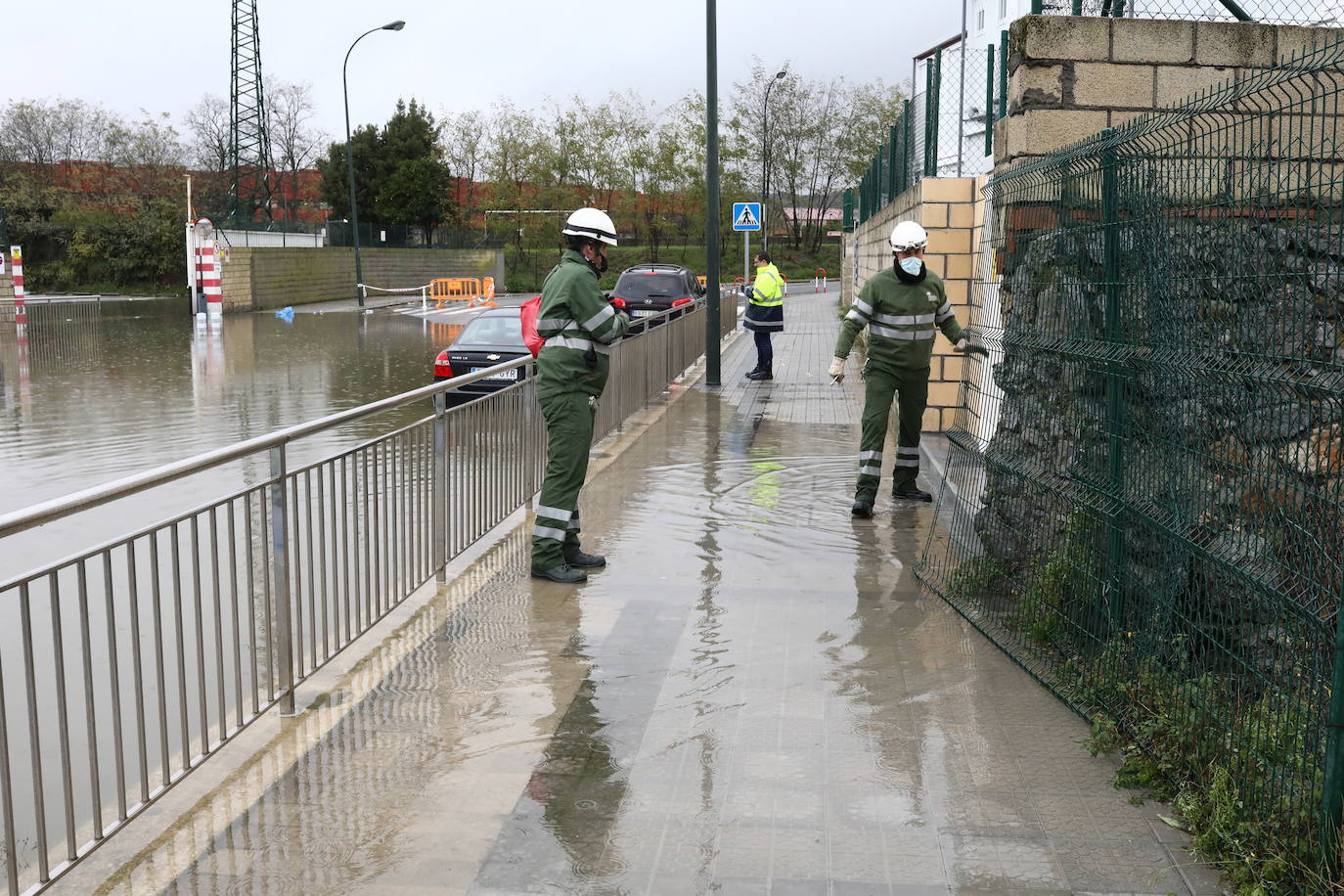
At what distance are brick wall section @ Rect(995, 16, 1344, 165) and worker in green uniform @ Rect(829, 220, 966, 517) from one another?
136 cm

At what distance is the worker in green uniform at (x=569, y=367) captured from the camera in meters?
6.86

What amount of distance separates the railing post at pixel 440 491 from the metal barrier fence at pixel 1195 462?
8.67ft

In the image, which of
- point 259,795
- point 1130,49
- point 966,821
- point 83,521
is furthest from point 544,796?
point 83,521

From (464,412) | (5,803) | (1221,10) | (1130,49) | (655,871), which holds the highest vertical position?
(1221,10)

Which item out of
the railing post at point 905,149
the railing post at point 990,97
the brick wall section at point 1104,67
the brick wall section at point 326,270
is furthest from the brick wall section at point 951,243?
the brick wall section at point 326,270

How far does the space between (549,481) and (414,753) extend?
257cm

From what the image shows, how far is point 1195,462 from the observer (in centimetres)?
427

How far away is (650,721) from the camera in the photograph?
4.92 m

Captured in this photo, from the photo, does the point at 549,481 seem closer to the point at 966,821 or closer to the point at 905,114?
the point at 966,821

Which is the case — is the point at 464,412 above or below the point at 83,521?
above

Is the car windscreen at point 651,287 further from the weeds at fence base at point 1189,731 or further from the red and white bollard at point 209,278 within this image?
the weeds at fence base at point 1189,731

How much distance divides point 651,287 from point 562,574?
74.5 feet

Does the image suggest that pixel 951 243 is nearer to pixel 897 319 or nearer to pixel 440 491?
pixel 897 319

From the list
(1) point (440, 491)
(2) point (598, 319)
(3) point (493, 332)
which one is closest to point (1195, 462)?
(2) point (598, 319)
